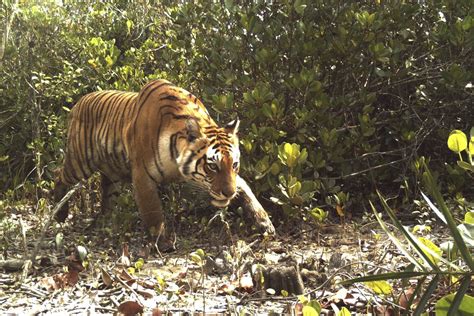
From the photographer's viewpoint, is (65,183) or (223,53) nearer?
(223,53)

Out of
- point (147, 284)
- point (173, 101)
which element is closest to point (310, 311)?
point (147, 284)

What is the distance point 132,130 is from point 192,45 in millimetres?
1269

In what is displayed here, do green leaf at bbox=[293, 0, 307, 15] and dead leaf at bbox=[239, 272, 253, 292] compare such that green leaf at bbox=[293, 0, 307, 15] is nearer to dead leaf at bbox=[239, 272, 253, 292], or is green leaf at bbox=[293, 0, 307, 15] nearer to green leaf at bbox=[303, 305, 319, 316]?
dead leaf at bbox=[239, 272, 253, 292]

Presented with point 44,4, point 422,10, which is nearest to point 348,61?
point 422,10

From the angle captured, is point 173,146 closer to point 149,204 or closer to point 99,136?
point 149,204

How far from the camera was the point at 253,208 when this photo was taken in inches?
193

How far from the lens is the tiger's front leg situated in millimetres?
4832

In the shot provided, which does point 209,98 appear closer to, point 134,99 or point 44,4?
point 134,99

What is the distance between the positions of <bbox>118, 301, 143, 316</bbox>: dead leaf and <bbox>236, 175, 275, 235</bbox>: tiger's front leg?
6.51ft

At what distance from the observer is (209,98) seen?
5.64m

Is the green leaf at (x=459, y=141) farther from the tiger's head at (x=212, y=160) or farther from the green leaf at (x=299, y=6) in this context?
the green leaf at (x=299, y=6)

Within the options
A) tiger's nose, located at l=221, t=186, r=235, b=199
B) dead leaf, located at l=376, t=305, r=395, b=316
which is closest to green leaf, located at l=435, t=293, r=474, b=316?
dead leaf, located at l=376, t=305, r=395, b=316

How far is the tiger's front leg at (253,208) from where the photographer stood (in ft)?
15.9

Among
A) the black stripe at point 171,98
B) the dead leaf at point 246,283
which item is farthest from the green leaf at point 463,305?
the black stripe at point 171,98
